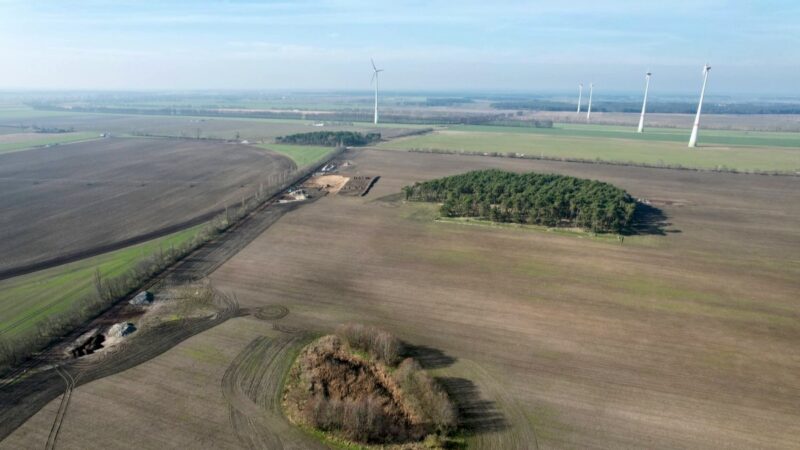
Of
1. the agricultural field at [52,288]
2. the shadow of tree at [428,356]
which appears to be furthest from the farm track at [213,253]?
the shadow of tree at [428,356]

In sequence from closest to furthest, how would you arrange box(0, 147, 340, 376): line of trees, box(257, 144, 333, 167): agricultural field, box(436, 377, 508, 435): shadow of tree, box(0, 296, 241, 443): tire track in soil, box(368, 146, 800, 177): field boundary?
box(436, 377, 508, 435): shadow of tree
box(0, 296, 241, 443): tire track in soil
box(0, 147, 340, 376): line of trees
box(368, 146, 800, 177): field boundary
box(257, 144, 333, 167): agricultural field

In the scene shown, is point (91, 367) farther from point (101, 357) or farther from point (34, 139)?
point (34, 139)

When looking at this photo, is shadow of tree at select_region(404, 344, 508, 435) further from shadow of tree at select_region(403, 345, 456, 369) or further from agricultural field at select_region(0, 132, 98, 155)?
agricultural field at select_region(0, 132, 98, 155)

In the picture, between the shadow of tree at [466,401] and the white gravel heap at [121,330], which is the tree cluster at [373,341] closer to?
the shadow of tree at [466,401]

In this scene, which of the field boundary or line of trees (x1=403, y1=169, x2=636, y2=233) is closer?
line of trees (x1=403, y1=169, x2=636, y2=233)

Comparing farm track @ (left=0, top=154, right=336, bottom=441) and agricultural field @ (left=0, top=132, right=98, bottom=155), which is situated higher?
agricultural field @ (left=0, top=132, right=98, bottom=155)

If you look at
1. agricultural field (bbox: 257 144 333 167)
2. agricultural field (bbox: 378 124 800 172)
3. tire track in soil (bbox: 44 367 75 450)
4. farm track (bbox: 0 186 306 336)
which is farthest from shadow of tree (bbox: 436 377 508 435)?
agricultural field (bbox: 378 124 800 172)

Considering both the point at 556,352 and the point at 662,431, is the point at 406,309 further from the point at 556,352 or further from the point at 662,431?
the point at 662,431

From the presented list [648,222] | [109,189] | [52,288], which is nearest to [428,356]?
[52,288]
